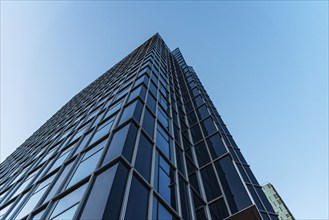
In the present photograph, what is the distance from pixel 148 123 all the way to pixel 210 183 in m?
4.59

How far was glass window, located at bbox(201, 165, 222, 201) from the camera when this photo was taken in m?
12.6

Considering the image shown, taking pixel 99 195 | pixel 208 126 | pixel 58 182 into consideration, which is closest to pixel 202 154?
pixel 208 126

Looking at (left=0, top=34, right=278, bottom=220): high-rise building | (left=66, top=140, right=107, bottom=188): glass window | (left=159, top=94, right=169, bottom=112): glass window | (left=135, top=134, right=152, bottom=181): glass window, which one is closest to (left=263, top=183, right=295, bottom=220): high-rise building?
(left=159, top=94, right=169, bottom=112): glass window

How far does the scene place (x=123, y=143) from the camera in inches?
376

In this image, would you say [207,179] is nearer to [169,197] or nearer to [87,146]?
[169,197]

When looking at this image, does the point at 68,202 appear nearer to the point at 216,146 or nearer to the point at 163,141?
the point at 163,141

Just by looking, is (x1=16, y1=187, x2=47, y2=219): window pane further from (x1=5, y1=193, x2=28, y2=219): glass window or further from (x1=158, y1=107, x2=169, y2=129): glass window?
(x1=158, y1=107, x2=169, y2=129): glass window

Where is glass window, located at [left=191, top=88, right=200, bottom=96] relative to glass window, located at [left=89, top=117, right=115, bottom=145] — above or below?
below

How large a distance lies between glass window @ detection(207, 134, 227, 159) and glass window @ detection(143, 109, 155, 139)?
4.85 metres

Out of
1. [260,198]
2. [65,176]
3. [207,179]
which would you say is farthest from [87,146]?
[260,198]

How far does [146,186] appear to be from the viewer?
8578 millimetres

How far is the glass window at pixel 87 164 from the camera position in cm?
931

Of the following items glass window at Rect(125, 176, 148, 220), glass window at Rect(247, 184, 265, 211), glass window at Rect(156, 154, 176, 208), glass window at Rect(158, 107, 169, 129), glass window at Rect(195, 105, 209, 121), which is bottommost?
glass window at Rect(247, 184, 265, 211)

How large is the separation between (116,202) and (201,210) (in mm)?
5356
